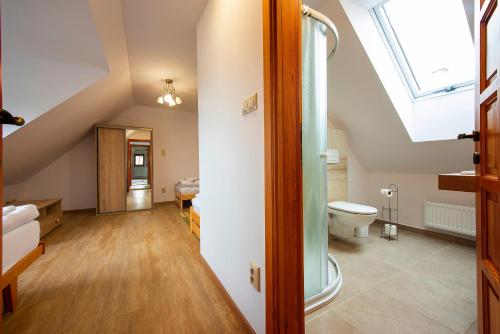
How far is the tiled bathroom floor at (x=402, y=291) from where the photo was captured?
122 centimetres

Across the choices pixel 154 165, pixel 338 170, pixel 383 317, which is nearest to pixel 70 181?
pixel 154 165

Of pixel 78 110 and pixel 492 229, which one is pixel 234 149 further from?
pixel 78 110

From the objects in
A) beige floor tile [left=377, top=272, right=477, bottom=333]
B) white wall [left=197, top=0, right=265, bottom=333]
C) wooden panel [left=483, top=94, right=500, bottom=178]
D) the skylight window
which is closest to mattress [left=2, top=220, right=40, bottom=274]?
white wall [left=197, top=0, right=265, bottom=333]

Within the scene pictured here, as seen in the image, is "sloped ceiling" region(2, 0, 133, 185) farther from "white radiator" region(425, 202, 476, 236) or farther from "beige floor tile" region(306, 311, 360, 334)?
"white radiator" region(425, 202, 476, 236)

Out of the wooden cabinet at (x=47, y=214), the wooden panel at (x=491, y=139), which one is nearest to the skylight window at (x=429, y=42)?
the wooden panel at (x=491, y=139)

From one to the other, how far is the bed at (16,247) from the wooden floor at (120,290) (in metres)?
0.15

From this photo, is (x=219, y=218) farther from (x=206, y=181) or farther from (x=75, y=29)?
(x=75, y=29)

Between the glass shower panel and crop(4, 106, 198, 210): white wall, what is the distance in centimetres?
413

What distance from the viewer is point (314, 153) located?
142 cm

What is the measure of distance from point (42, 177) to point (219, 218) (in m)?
4.11

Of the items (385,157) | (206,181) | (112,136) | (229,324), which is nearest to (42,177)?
(112,136)

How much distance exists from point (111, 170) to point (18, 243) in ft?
9.78

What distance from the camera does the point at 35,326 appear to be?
3.95 feet

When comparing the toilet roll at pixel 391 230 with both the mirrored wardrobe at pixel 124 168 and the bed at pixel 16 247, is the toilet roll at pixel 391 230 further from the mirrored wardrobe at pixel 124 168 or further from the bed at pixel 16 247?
the mirrored wardrobe at pixel 124 168
